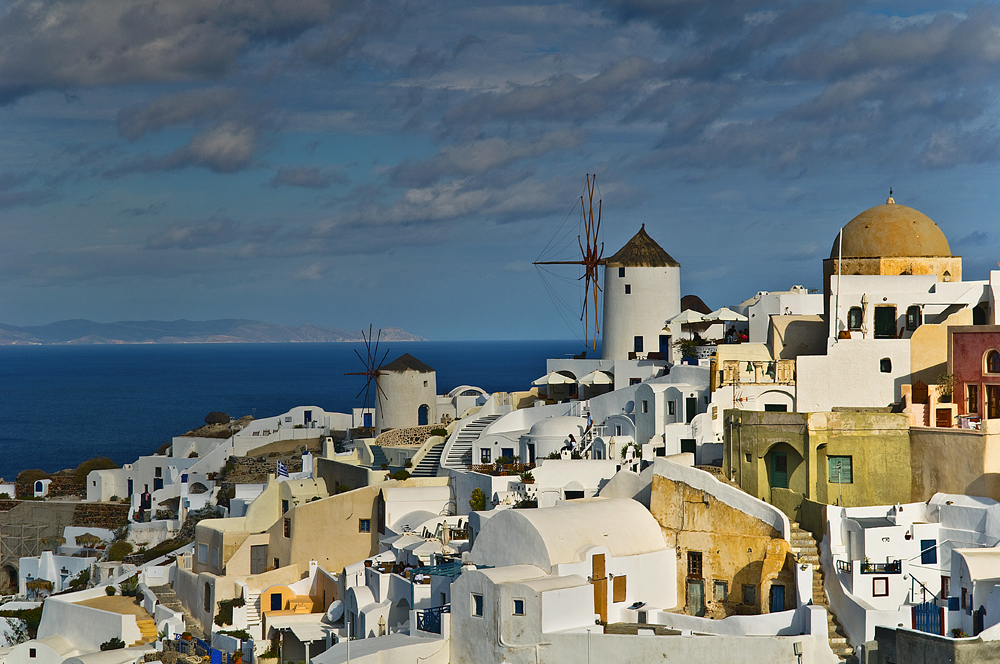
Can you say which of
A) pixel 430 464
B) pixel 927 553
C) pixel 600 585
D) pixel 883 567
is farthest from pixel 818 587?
pixel 430 464

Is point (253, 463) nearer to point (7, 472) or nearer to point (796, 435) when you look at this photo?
point (796, 435)

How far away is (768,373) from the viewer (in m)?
35.9

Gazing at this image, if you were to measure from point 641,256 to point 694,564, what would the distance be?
19.3m

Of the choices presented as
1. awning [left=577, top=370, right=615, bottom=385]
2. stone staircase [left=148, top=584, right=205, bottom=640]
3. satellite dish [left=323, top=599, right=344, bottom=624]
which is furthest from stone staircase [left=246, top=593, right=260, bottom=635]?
awning [left=577, top=370, right=615, bottom=385]

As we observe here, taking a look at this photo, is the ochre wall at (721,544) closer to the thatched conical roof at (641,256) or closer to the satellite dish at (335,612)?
the satellite dish at (335,612)

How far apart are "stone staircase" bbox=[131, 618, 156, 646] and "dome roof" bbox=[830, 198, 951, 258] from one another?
82.6 ft

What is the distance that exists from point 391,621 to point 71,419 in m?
95.3

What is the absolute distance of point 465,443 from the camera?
1684 inches

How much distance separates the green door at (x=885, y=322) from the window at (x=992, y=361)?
4623 mm

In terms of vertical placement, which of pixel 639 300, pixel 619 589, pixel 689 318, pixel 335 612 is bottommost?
pixel 335 612

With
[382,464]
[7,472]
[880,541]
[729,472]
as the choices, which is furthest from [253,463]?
[7,472]

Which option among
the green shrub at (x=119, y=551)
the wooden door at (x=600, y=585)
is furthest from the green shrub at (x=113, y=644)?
the wooden door at (x=600, y=585)

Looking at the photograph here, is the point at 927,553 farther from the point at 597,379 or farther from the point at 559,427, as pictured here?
the point at 597,379

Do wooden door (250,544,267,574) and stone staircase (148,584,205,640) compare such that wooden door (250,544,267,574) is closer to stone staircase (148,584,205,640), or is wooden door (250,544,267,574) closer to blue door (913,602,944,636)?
stone staircase (148,584,205,640)
